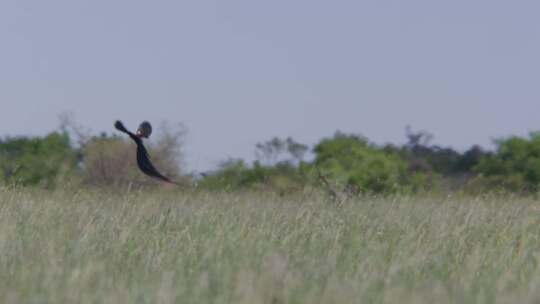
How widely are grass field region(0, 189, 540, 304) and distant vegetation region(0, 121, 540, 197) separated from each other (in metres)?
7.02

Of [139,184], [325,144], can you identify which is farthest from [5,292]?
[325,144]

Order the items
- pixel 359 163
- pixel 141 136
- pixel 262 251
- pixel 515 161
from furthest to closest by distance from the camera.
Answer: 1. pixel 515 161
2. pixel 359 163
3. pixel 141 136
4. pixel 262 251

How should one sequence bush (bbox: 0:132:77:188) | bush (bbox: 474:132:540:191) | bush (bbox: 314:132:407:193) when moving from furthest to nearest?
bush (bbox: 474:132:540:191), bush (bbox: 314:132:407:193), bush (bbox: 0:132:77:188)

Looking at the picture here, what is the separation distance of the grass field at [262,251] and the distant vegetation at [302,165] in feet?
23.0

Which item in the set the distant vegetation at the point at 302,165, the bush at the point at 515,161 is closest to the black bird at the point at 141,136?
the distant vegetation at the point at 302,165

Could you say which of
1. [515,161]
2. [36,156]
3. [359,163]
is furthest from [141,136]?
[515,161]

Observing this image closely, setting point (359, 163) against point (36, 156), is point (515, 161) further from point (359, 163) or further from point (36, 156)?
point (36, 156)

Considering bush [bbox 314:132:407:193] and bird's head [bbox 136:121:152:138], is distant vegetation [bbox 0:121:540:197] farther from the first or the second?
bird's head [bbox 136:121:152:138]

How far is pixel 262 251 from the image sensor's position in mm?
6582

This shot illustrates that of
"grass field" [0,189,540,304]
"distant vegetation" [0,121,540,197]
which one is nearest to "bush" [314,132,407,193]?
"distant vegetation" [0,121,540,197]

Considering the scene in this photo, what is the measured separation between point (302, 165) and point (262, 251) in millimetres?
14288

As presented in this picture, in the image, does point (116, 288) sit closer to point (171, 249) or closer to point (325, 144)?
point (171, 249)

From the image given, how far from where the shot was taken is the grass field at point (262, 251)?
16.6 feet

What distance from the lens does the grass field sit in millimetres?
5059
